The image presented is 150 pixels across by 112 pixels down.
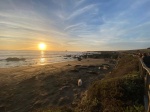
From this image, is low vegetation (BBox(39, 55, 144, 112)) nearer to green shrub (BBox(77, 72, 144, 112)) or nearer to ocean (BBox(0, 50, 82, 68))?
green shrub (BBox(77, 72, 144, 112))

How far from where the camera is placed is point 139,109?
679cm

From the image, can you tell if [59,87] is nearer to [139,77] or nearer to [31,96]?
[31,96]

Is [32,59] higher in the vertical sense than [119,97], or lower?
lower

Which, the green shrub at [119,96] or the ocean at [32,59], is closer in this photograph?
the green shrub at [119,96]

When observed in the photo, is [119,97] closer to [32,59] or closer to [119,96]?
[119,96]


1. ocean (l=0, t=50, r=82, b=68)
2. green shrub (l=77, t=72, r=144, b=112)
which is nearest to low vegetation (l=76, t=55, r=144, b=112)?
green shrub (l=77, t=72, r=144, b=112)

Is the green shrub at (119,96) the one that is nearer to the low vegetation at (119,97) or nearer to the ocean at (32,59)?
the low vegetation at (119,97)

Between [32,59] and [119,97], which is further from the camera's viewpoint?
[32,59]

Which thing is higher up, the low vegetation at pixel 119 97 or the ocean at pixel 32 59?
the low vegetation at pixel 119 97

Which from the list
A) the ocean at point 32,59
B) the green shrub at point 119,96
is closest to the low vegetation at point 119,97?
the green shrub at point 119,96

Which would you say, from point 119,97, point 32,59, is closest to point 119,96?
point 119,97

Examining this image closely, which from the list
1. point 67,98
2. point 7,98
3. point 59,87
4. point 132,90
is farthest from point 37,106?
point 132,90

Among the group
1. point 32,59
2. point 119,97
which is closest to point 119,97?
point 119,97

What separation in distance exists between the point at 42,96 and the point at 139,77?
9.26 metres
